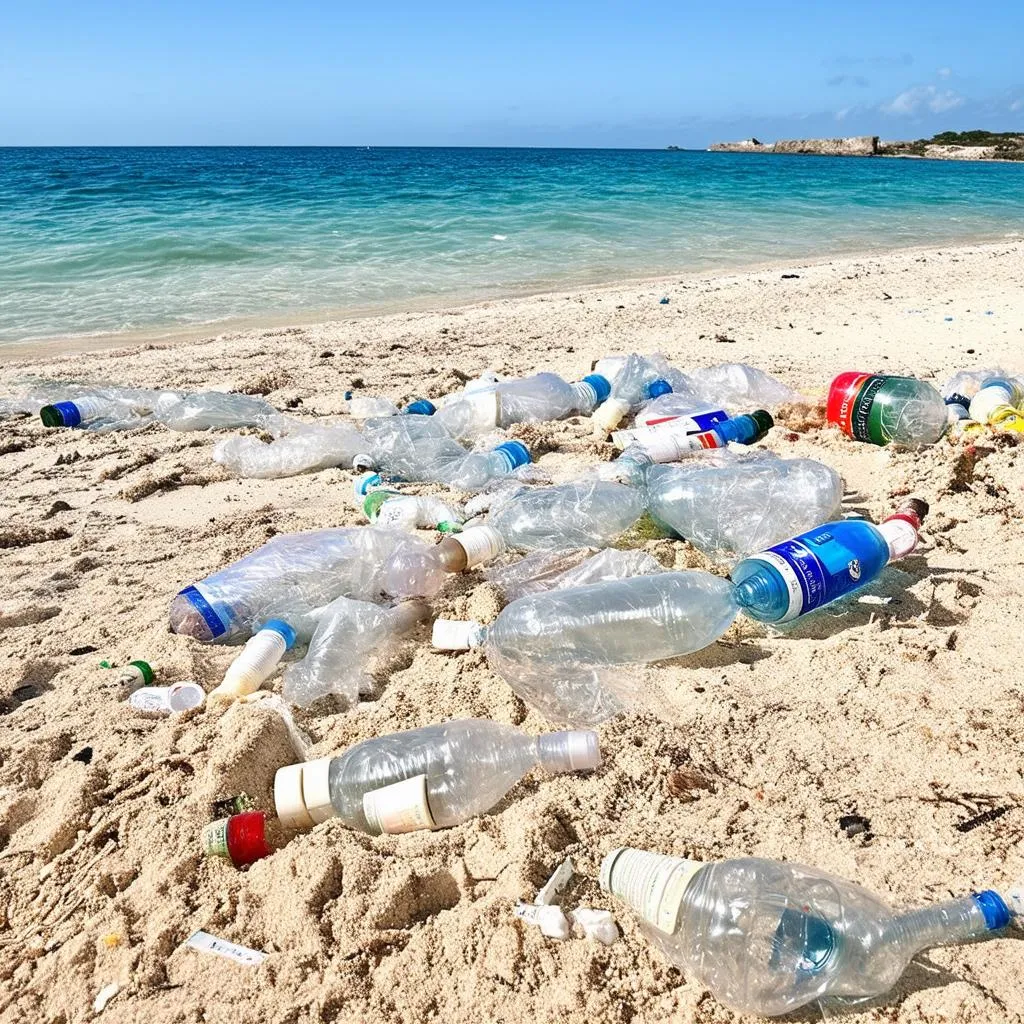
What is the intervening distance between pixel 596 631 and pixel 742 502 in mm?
Answer: 815

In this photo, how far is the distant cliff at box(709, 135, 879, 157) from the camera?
58781mm

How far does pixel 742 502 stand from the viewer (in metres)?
2.60

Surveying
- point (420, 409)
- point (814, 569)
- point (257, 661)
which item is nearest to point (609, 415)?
point (420, 409)

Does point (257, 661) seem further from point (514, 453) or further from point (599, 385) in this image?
point (599, 385)

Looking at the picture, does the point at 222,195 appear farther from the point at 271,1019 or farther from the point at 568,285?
the point at 271,1019

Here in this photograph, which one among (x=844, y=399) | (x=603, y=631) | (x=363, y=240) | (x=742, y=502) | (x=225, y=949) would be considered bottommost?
(x=225, y=949)

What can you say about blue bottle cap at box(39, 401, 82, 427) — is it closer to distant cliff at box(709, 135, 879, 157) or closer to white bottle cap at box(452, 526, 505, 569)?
white bottle cap at box(452, 526, 505, 569)

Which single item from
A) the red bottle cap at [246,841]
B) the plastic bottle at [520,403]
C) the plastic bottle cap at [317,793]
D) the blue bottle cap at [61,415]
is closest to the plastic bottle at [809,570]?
the plastic bottle cap at [317,793]

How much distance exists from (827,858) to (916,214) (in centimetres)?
1736

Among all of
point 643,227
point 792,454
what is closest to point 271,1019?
point 792,454

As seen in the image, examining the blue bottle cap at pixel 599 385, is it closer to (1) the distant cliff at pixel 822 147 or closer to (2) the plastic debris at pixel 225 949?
(2) the plastic debris at pixel 225 949

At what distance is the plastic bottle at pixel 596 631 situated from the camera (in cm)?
197

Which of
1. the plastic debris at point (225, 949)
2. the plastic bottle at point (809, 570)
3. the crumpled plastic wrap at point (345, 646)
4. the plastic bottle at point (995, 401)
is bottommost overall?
the plastic debris at point (225, 949)

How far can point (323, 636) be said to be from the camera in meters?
2.12
